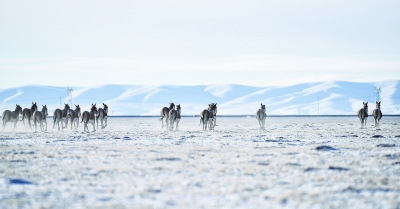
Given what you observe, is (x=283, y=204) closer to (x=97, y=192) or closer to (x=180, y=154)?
(x=97, y=192)

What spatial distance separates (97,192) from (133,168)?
3.95 m

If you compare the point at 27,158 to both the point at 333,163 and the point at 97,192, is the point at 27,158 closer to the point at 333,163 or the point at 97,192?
the point at 97,192

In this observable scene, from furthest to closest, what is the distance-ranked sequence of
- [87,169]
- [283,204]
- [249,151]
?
[249,151], [87,169], [283,204]

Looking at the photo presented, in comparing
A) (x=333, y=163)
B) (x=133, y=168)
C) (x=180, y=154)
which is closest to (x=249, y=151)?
(x=180, y=154)

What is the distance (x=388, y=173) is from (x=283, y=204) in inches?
214

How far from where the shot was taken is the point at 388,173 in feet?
49.8

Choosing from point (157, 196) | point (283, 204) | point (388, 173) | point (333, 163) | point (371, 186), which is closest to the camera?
point (283, 204)

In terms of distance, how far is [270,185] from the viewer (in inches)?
520

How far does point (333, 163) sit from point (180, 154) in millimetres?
5777

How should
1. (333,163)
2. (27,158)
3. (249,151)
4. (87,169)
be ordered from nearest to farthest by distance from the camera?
(87,169) → (333,163) → (27,158) → (249,151)

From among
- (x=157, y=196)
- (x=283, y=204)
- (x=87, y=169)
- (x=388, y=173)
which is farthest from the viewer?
(x=87, y=169)

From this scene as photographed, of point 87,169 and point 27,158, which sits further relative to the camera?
point 27,158

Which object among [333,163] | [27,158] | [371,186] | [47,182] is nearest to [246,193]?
[371,186]

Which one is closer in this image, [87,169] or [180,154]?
[87,169]
